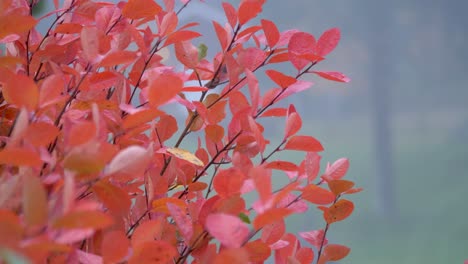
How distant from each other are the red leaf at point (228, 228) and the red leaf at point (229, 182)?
0.16 ft

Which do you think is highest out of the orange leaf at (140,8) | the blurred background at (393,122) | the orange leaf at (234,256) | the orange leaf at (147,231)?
the orange leaf at (140,8)

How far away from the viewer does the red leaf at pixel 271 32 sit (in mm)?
428

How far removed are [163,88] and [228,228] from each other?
0.09 meters

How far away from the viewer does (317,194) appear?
380mm

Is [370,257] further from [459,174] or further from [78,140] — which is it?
[78,140]

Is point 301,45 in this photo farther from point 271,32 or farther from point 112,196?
point 112,196

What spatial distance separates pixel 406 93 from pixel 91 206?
2342 mm

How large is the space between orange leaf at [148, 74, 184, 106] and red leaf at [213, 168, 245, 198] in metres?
0.05

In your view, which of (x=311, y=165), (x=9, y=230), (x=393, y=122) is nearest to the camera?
(x=9, y=230)

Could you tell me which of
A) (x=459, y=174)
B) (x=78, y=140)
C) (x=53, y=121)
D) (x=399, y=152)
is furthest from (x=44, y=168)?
(x=459, y=174)

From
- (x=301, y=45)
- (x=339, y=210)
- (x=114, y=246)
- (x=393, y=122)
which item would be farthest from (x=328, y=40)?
(x=393, y=122)

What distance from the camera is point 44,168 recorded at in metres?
0.38

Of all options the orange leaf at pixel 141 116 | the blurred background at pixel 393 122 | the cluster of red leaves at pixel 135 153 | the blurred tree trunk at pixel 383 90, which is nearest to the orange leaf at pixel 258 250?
the cluster of red leaves at pixel 135 153

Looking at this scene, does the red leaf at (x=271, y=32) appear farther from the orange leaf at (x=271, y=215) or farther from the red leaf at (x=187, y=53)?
the orange leaf at (x=271, y=215)
